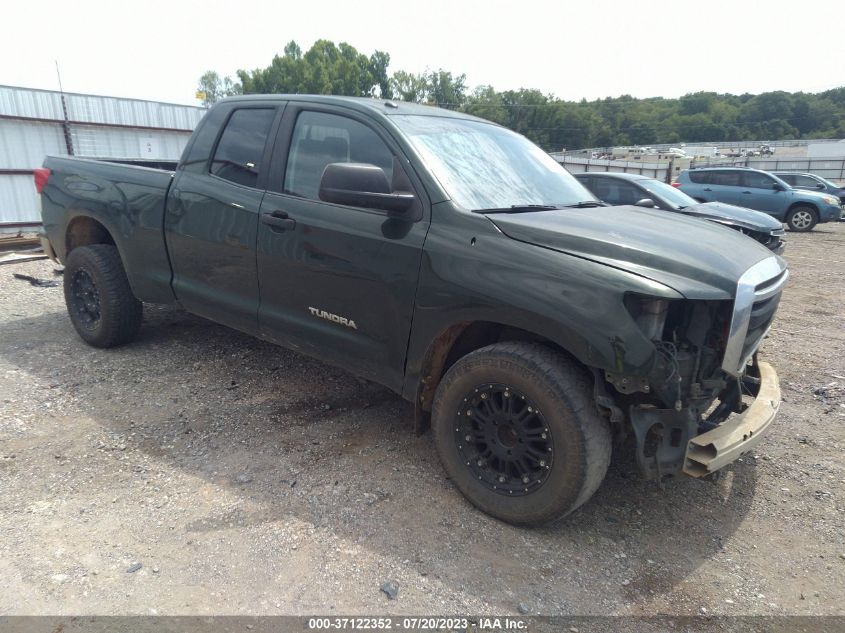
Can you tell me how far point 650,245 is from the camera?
9.02 feet

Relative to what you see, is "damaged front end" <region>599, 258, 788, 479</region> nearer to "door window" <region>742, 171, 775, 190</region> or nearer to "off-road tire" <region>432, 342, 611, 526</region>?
"off-road tire" <region>432, 342, 611, 526</region>

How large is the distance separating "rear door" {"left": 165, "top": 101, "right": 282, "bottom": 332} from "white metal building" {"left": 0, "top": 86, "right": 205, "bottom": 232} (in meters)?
9.94

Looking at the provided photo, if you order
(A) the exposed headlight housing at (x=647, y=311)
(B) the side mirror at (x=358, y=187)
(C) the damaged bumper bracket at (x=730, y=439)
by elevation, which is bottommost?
(C) the damaged bumper bracket at (x=730, y=439)

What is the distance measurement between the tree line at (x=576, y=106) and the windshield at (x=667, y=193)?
76245 mm

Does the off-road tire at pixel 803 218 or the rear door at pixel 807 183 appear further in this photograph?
the rear door at pixel 807 183

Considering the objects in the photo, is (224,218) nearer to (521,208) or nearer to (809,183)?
(521,208)

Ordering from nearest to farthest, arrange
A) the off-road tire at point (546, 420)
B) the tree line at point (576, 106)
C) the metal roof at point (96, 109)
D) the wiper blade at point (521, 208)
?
1. the off-road tire at point (546, 420)
2. the wiper blade at point (521, 208)
3. the metal roof at point (96, 109)
4. the tree line at point (576, 106)

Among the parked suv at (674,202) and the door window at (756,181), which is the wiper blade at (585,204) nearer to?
the parked suv at (674,202)

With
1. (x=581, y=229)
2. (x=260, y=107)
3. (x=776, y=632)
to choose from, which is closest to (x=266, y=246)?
(x=260, y=107)

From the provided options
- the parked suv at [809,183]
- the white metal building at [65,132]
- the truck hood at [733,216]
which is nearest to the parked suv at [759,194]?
the parked suv at [809,183]

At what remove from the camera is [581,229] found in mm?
2855

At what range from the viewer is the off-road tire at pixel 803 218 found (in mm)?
16578

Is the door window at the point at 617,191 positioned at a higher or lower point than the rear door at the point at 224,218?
lower

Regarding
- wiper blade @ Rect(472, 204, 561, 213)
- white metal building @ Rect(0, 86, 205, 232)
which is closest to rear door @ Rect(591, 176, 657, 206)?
wiper blade @ Rect(472, 204, 561, 213)
